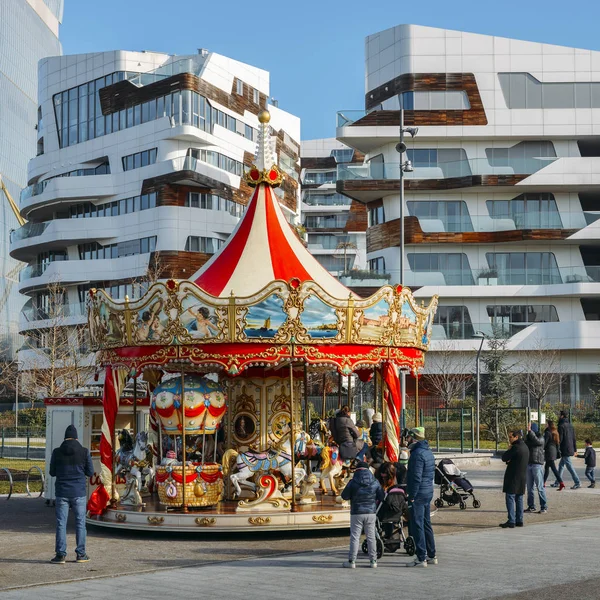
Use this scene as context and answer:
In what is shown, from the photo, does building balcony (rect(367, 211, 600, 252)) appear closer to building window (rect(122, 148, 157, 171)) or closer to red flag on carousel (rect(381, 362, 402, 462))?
building window (rect(122, 148, 157, 171))

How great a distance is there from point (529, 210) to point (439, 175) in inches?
240

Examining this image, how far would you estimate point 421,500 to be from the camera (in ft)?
49.8

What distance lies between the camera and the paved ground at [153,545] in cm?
1498

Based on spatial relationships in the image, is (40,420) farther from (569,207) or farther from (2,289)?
(2,289)

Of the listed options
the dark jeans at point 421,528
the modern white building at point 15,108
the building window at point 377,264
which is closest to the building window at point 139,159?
the building window at point 377,264

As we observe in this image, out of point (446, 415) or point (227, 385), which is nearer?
point (227, 385)

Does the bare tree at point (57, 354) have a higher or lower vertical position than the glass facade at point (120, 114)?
lower

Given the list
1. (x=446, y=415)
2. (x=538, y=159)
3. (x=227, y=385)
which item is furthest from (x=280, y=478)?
(x=538, y=159)

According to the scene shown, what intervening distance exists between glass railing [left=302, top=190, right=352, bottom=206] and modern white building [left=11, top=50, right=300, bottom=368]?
36486 mm

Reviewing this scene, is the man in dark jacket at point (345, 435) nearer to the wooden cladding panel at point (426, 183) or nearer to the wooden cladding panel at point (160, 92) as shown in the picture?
the wooden cladding panel at point (426, 183)

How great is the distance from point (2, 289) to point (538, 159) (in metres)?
72.0

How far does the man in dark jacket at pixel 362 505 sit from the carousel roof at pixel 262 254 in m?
5.94

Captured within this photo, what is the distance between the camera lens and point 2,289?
11606cm

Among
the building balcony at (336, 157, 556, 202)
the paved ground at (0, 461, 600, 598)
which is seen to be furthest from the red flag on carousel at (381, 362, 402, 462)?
the building balcony at (336, 157, 556, 202)
